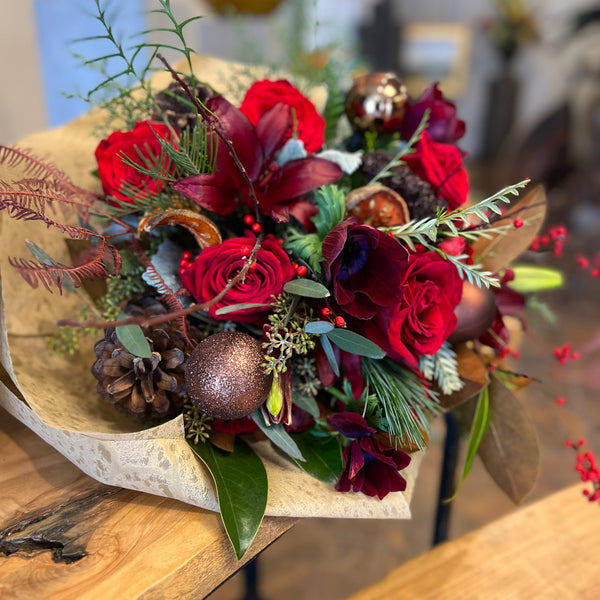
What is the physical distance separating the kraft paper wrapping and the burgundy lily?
0.17 m

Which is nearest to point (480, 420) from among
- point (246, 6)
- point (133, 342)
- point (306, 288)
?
point (306, 288)

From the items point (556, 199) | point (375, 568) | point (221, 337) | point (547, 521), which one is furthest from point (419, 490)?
point (556, 199)

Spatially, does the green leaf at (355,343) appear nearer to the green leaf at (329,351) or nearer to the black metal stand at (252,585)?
the green leaf at (329,351)

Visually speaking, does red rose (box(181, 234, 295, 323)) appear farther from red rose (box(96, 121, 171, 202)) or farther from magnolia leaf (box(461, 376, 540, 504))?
magnolia leaf (box(461, 376, 540, 504))

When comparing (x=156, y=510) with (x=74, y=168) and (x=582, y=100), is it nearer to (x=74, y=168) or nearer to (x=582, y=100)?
(x=74, y=168)

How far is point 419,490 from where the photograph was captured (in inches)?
62.6

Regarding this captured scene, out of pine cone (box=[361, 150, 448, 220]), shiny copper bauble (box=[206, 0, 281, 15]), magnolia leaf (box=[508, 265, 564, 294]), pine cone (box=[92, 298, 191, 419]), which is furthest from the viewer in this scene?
shiny copper bauble (box=[206, 0, 281, 15])

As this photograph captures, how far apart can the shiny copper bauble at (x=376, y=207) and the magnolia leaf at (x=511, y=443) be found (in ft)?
0.69

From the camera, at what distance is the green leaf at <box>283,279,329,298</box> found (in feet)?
1.43

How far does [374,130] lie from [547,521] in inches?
23.4

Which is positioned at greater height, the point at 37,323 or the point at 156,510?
the point at 37,323

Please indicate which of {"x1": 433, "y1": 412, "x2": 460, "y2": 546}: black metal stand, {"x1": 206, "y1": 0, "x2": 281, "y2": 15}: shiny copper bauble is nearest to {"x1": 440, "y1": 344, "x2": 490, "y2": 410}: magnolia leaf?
{"x1": 433, "y1": 412, "x2": 460, "y2": 546}: black metal stand

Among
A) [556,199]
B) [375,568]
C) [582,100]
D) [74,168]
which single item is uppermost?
[74,168]

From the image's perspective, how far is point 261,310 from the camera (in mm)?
480
